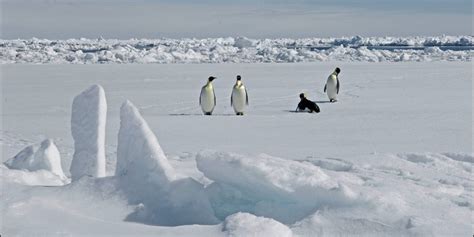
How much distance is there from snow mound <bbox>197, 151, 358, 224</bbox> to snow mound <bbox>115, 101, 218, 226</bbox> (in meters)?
0.12

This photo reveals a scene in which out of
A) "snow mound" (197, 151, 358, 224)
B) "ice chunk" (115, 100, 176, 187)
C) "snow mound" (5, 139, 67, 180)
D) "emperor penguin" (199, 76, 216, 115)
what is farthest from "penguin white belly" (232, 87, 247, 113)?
"snow mound" (197, 151, 358, 224)

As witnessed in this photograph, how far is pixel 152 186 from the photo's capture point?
3.78m

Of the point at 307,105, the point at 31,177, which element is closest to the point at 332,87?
the point at 307,105

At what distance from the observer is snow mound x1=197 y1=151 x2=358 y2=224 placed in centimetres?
362

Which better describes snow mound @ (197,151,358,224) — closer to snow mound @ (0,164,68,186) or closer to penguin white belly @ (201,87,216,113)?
snow mound @ (0,164,68,186)

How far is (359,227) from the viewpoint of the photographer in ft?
11.2

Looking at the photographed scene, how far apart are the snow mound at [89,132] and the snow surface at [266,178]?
20cm

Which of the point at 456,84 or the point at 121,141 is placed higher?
the point at 121,141

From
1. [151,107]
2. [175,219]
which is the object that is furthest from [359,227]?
[151,107]

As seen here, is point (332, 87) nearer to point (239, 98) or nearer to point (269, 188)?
point (239, 98)

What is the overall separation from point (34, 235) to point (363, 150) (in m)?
3.73

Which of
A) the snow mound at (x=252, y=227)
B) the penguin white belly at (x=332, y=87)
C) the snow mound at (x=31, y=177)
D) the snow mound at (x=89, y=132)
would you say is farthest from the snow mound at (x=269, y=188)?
the penguin white belly at (x=332, y=87)

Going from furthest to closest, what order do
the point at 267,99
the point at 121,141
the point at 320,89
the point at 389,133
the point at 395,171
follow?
the point at 320,89
the point at 267,99
the point at 389,133
the point at 395,171
the point at 121,141

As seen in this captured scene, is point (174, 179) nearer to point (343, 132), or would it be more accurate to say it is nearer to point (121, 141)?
point (121, 141)
